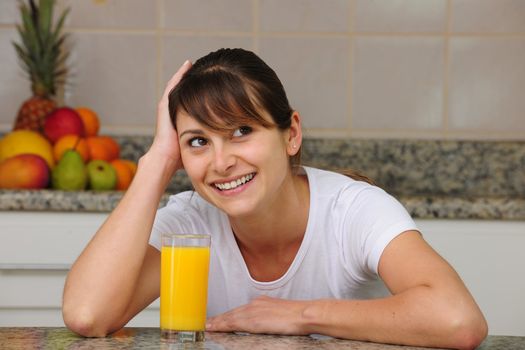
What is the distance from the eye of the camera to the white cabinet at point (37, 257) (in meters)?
1.93

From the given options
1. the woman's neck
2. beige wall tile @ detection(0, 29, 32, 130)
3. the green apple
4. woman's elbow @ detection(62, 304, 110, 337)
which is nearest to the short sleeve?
the woman's neck

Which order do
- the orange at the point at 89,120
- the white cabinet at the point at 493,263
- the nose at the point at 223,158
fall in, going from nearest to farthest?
the nose at the point at 223,158
the white cabinet at the point at 493,263
the orange at the point at 89,120

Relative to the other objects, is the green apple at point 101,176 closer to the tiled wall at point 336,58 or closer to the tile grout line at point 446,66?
the tiled wall at point 336,58

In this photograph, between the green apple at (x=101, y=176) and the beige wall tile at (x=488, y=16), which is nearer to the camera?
the green apple at (x=101, y=176)

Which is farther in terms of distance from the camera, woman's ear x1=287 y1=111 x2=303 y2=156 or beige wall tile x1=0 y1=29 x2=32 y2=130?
beige wall tile x1=0 y1=29 x2=32 y2=130

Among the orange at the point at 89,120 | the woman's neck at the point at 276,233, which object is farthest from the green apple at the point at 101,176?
the woman's neck at the point at 276,233

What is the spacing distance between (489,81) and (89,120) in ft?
3.59

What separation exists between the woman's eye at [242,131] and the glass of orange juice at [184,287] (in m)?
0.23

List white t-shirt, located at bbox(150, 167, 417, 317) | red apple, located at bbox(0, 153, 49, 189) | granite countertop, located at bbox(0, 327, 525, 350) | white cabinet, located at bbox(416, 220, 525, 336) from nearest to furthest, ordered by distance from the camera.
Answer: granite countertop, located at bbox(0, 327, 525, 350) → white t-shirt, located at bbox(150, 167, 417, 317) → white cabinet, located at bbox(416, 220, 525, 336) → red apple, located at bbox(0, 153, 49, 189)

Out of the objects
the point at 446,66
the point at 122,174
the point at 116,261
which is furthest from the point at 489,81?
the point at 116,261

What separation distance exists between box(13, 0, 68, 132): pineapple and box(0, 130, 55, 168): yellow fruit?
0.44 ft

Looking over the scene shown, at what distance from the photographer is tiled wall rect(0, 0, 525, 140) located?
2.45 meters

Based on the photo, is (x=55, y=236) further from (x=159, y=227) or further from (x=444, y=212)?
(x=444, y=212)

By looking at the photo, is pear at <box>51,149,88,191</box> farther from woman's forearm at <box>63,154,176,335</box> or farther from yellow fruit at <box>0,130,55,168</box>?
woman's forearm at <box>63,154,176,335</box>
